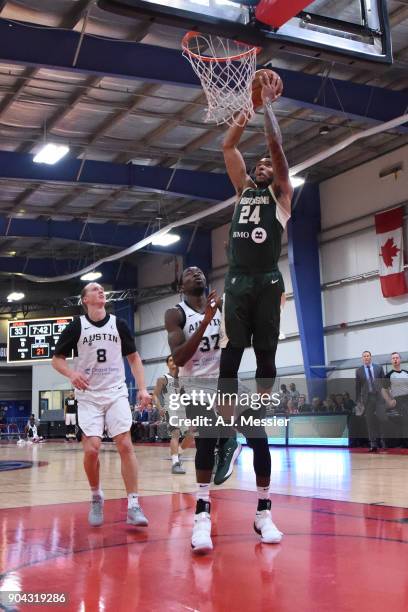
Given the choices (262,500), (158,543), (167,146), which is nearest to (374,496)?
(262,500)

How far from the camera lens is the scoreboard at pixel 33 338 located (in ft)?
89.8

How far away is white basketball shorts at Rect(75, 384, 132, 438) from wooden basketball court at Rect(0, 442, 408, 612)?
0.71 m

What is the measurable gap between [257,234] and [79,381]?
1839 mm

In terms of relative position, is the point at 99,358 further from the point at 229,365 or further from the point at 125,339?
the point at 229,365

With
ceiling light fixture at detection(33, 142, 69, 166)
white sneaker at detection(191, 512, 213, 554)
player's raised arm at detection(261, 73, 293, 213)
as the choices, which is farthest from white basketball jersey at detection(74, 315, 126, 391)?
ceiling light fixture at detection(33, 142, 69, 166)

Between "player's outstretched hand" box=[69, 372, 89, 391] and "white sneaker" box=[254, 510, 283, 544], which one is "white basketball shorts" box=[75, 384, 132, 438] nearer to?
"player's outstretched hand" box=[69, 372, 89, 391]

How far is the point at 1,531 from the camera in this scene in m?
4.66

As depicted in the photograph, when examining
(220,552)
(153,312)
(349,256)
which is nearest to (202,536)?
(220,552)

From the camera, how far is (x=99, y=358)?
5.42 metres

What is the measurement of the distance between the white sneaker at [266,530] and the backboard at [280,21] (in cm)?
414

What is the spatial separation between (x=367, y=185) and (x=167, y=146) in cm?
623

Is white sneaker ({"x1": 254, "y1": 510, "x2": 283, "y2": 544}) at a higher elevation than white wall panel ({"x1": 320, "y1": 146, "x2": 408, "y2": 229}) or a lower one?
lower

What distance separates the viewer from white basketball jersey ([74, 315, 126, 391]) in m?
5.41

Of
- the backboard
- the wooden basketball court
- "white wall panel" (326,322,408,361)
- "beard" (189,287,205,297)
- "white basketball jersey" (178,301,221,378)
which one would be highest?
the backboard
